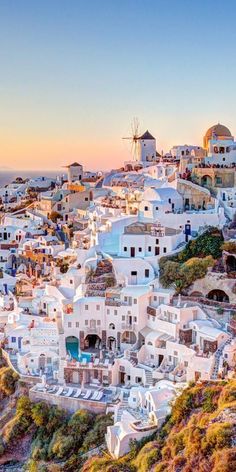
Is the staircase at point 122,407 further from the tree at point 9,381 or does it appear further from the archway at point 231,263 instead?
the archway at point 231,263

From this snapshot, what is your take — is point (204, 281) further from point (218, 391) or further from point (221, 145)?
point (221, 145)

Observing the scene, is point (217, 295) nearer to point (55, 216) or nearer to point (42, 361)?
point (42, 361)

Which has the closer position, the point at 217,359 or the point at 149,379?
the point at 217,359

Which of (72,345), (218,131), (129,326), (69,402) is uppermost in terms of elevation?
(218,131)

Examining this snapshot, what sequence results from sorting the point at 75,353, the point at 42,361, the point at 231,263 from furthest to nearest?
1. the point at 231,263
2. the point at 75,353
3. the point at 42,361

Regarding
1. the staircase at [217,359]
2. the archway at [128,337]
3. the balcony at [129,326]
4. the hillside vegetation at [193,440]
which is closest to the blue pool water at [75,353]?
the archway at [128,337]

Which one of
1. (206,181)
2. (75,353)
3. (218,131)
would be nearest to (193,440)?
(75,353)
